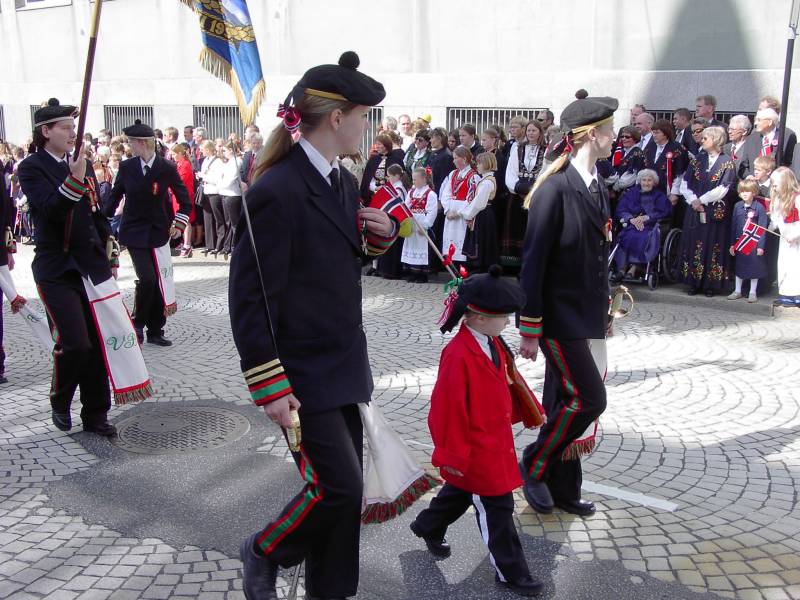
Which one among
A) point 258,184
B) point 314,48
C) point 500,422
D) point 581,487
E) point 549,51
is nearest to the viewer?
point 258,184

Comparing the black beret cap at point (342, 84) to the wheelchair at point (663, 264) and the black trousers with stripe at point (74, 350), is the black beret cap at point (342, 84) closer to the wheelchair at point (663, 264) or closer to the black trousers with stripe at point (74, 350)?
the black trousers with stripe at point (74, 350)

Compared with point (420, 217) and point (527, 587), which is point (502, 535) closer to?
point (527, 587)

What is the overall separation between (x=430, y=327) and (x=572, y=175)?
464cm

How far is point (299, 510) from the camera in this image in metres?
3.18

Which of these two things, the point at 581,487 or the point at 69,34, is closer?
the point at 581,487

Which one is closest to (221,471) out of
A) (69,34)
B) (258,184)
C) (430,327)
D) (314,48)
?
(258,184)

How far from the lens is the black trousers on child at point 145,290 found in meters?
7.89

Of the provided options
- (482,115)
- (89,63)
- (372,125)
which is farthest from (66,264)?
(372,125)

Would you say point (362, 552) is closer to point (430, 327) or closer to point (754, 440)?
point (754, 440)

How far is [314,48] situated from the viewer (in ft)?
58.4

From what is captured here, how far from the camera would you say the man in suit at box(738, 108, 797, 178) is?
978cm

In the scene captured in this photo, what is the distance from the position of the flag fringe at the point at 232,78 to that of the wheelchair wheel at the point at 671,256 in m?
7.68

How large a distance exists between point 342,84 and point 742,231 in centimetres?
750

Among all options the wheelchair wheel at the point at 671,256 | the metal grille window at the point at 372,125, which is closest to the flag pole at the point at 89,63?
the wheelchair wheel at the point at 671,256
